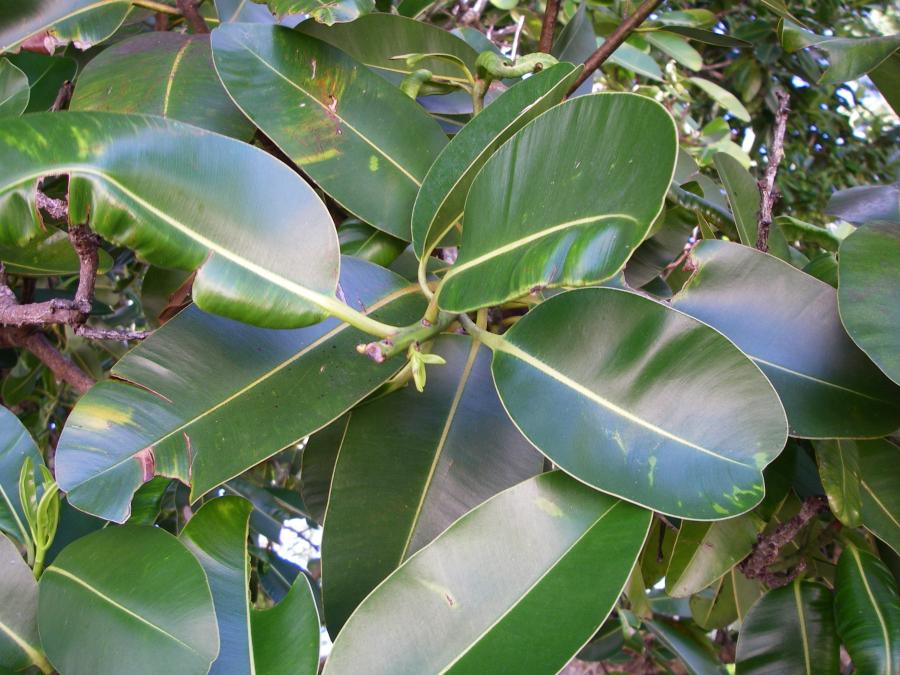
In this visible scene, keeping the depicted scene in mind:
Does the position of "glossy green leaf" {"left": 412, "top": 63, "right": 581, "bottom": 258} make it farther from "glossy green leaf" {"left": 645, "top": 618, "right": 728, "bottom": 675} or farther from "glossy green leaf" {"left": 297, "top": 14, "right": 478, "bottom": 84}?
"glossy green leaf" {"left": 645, "top": 618, "right": 728, "bottom": 675}

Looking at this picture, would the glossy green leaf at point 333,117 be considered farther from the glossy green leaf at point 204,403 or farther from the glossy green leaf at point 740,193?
the glossy green leaf at point 740,193

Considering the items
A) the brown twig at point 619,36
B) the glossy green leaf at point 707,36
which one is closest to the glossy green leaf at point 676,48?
the glossy green leaf at point 707,36

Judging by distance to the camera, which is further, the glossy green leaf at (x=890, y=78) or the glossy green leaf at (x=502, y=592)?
the glossy green leaf at (x=890, y=78)

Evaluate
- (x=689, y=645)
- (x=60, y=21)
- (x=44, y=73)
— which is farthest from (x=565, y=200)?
(x=689, y=645)

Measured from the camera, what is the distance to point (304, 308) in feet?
1.67

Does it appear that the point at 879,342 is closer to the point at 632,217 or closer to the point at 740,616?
the point at 632,217

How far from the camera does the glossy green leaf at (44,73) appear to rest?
88 cm

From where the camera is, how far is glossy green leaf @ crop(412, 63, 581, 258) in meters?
0.56

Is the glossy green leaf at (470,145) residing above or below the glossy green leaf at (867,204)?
above

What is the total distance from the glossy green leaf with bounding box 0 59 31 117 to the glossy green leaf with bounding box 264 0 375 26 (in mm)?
246

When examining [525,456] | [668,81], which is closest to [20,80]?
[525,456]

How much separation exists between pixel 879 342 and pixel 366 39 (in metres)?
0.58

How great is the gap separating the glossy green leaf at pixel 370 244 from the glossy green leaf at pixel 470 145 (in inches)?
→ 2.8

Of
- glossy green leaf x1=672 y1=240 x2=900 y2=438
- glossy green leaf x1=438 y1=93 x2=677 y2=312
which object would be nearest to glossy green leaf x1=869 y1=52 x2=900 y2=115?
glossy green leaf x1=672 y1=240 x2=900 y2=438
